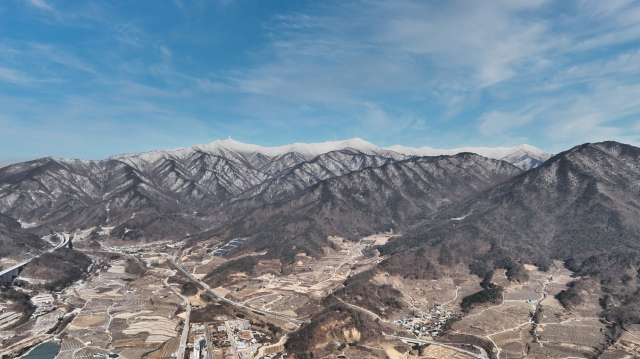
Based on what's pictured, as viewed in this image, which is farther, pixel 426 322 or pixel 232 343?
pixel 426 322

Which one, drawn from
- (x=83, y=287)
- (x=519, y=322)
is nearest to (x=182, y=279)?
(x=83, y=287)

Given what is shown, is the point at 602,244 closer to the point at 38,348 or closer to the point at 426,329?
the point at 426,329

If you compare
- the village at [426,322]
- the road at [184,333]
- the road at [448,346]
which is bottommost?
the road at [448,346]

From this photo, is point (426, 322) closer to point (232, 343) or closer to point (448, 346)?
point (448, 346)

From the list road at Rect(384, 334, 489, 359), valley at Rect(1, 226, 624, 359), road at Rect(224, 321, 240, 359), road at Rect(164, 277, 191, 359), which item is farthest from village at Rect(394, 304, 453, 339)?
road at Rect(164, 277, 191, 359)

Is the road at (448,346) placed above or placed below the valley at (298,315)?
below

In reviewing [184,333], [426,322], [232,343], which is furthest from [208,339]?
[426,322]

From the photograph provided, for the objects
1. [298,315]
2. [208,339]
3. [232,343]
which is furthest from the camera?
[298,315]

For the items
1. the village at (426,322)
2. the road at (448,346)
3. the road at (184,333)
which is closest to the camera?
the road at (448,346)

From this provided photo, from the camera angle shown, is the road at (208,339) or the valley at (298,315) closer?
the road at (208,339)

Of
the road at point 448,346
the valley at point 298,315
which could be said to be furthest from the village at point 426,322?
the road at point 448,346

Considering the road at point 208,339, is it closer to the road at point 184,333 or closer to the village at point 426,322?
the road at point 184,333
